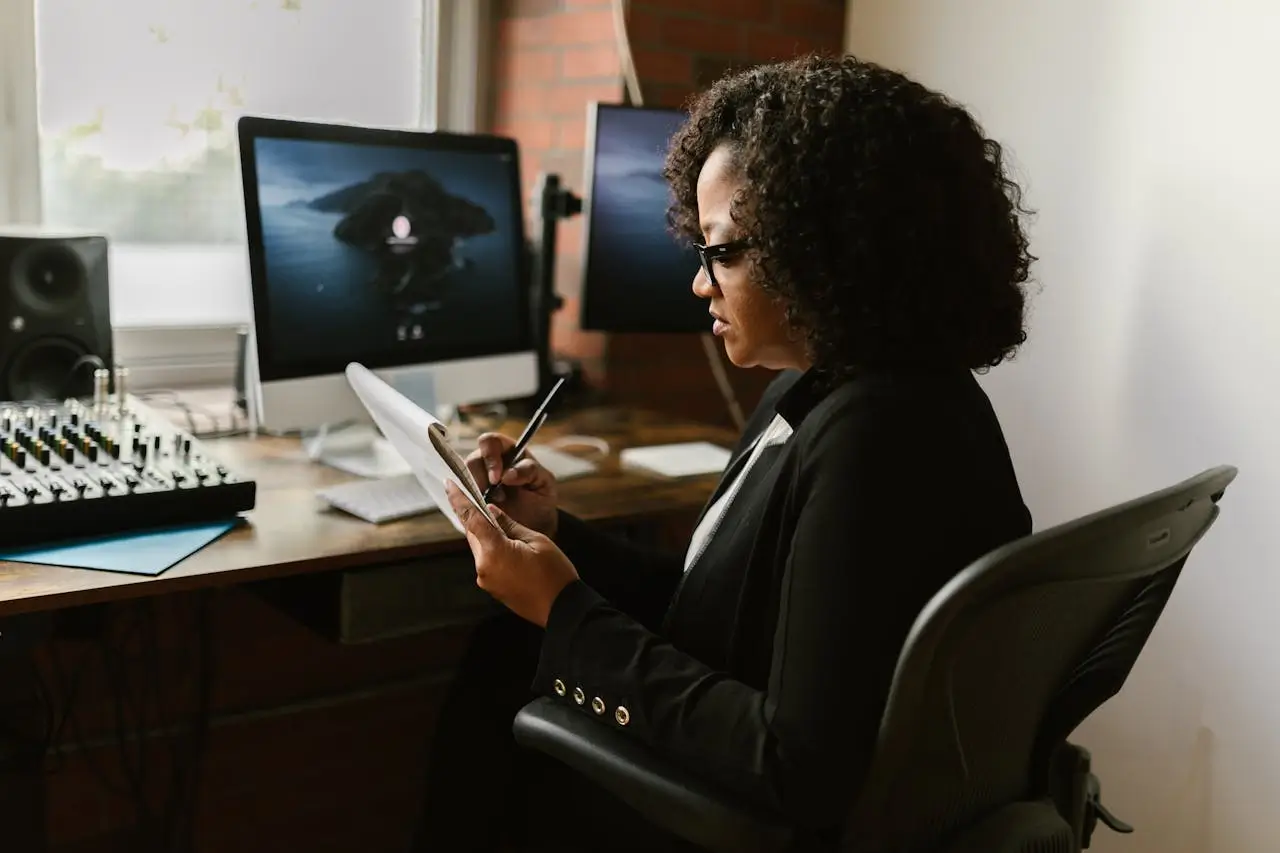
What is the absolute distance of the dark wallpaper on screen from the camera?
1.73 meters

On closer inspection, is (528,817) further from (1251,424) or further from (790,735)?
(1251,424)

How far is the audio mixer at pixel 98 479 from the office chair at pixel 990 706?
54cm

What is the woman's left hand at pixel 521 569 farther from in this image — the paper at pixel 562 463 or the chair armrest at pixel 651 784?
the paper at pixel 562 463

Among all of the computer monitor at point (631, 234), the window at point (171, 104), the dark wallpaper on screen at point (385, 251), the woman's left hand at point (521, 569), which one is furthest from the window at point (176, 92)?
the woman's left hand at point (521, 569)

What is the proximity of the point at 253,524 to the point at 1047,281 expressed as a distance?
1.36 m

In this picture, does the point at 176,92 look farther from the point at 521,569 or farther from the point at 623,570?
the point at 521,569

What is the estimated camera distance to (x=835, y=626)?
39.0 inches

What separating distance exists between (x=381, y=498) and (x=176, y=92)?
3.34 ft

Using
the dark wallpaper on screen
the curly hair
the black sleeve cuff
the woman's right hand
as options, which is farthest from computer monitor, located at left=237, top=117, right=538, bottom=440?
the curly hair

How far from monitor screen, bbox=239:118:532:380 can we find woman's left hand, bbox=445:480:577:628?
601 mm

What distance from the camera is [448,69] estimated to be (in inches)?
101

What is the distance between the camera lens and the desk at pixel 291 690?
1650 millimetres

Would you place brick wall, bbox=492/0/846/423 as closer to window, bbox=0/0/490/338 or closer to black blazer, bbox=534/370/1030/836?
window, bbox=0/0/490/338

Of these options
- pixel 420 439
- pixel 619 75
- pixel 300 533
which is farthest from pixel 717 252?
pixel 619 75
